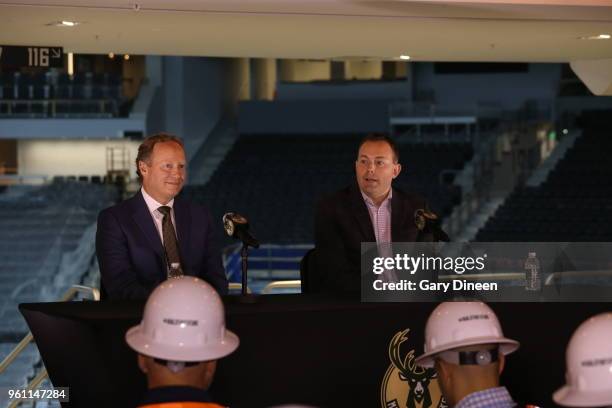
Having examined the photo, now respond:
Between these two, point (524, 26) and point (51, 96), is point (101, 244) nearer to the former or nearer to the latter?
point (524, 26)

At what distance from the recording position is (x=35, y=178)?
27609mm

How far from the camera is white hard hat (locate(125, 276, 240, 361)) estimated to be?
3.01 metres

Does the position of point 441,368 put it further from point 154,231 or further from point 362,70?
point 362,70

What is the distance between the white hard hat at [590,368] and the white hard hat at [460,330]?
40cm

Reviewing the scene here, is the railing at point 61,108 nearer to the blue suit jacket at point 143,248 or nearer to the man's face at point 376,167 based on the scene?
the man's face at point 376,167

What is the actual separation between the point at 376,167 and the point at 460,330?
184 cm

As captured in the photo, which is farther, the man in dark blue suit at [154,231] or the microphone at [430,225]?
the man in dark blue suit at [154,231]

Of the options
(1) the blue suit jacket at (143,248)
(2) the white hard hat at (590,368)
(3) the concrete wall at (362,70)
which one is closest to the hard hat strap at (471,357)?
(2) the white hard hat at (590,368)

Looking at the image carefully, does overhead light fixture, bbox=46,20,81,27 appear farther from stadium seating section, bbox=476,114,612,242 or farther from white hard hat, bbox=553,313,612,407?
stadium seating section, bbox=476,114,612,242

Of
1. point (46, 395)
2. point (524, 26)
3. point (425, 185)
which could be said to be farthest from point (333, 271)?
point (425, 185)

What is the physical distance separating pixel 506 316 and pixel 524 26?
3.13 m

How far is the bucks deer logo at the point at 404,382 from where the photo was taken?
13.4 feet

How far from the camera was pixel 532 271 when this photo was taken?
13.3 feet

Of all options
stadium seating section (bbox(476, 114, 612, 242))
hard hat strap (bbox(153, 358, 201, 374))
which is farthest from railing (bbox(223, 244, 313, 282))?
hard hat strap (bbox(153, 358, 201, 374))
